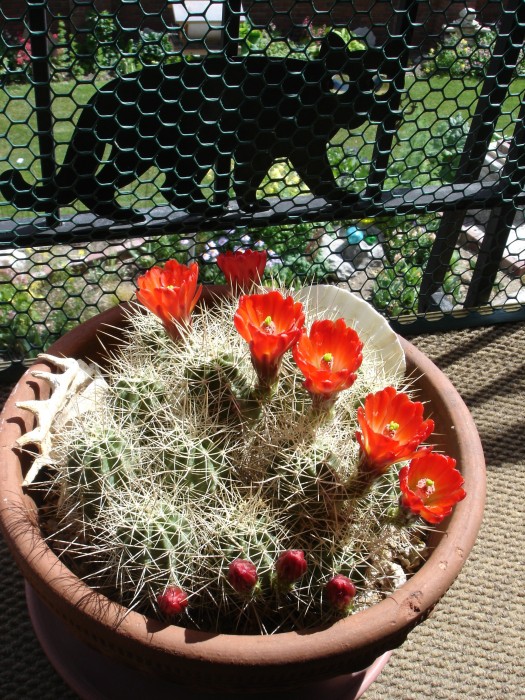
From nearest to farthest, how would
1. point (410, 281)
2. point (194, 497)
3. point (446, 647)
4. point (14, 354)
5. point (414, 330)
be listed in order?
point (194, 497), point (446, 647), point (14, 354), point (414, 330), point (410, 281)

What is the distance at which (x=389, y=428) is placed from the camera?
75 centimetres

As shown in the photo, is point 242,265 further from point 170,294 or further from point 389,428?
point 389,428

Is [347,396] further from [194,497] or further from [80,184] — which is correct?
[80,184]

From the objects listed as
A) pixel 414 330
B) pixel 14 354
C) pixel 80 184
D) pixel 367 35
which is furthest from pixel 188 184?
pixel 414 330

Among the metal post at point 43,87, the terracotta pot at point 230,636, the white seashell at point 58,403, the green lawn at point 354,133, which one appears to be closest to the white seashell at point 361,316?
the terracotta pot at point 230,636

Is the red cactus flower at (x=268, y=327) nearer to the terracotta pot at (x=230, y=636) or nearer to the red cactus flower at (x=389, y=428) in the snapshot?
the red cactus flower at (x=389, y=428)

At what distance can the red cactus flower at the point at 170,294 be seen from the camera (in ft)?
2.90

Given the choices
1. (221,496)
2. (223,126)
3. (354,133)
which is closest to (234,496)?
(221,496)

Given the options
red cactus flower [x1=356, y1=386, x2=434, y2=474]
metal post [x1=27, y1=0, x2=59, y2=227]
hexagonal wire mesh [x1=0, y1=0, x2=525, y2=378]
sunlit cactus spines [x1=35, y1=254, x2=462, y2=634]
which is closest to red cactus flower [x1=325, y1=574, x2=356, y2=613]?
sunlit cactus spines [x1=35, y1=254, x2=462, y2=634]

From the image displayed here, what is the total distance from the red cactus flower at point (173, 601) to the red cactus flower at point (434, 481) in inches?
9.1

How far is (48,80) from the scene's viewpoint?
3.58ft

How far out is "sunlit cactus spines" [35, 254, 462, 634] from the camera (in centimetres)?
74

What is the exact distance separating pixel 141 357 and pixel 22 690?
1.51ft

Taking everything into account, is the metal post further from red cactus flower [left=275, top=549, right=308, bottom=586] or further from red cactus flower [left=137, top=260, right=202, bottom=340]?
red cactus flower [left=275, top=549, right=308, bottom=586]
